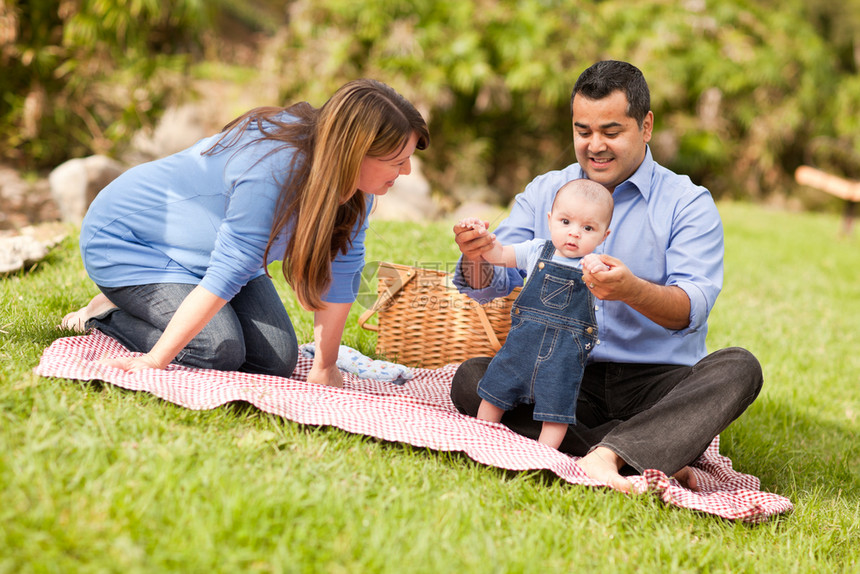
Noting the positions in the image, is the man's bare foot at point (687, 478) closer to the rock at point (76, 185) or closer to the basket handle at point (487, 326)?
the basket handle at point (487, 326)

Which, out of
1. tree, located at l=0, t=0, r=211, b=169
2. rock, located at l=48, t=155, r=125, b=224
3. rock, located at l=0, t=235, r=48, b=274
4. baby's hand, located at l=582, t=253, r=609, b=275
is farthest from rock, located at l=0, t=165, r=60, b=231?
baby's hand, located at l=582, t=253, r=609, b=275

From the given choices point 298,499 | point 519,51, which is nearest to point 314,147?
point 298,499

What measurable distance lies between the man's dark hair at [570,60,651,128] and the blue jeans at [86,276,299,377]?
1604 millimetres

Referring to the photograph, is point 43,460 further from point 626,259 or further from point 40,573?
point 626,259

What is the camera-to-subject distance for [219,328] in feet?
9.53

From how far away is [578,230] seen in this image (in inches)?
102

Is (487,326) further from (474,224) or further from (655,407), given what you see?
(655,407)

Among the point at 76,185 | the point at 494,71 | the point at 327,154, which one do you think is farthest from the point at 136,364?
the point at 494,71

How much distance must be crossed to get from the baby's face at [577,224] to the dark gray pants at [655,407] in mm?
563

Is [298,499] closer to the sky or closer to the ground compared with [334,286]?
closer to the ground

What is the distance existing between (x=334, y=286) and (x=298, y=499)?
1.36m

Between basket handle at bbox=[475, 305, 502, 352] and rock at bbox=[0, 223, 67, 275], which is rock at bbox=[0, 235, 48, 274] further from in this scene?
basket handle at bbox=[475, 305, 502, 352]

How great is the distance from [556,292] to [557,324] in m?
0.11

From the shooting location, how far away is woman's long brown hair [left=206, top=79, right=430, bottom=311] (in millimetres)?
2506
